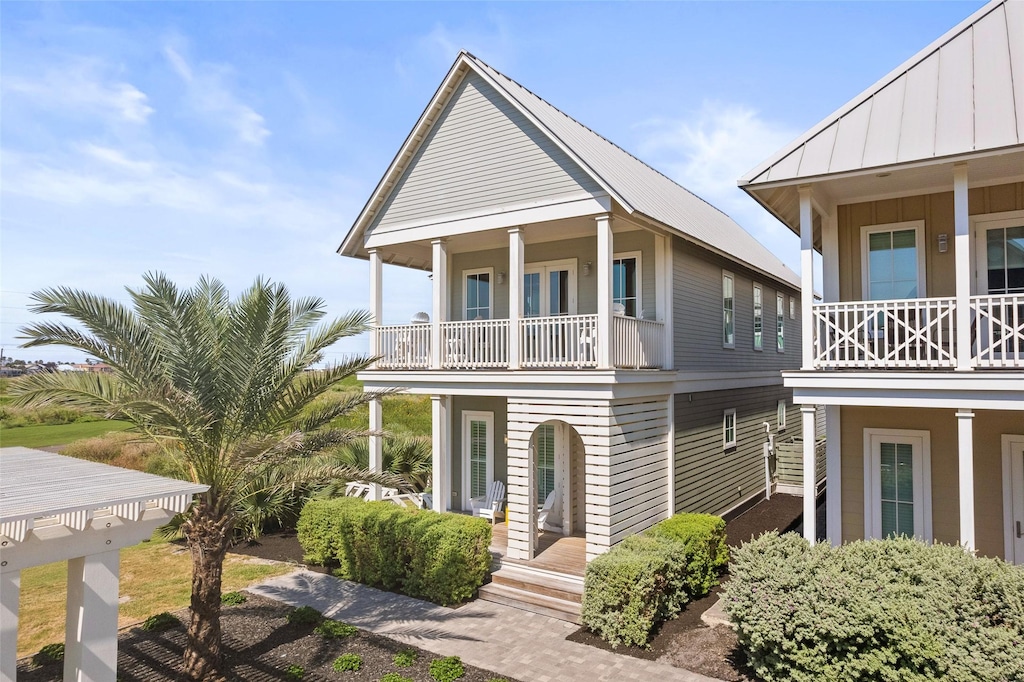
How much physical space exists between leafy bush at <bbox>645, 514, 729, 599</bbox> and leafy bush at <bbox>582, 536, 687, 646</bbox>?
25.5 inches

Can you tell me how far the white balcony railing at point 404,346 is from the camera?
13102 millimetres

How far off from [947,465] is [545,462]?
7.31m

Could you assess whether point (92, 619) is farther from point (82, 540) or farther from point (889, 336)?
point (889, 336)

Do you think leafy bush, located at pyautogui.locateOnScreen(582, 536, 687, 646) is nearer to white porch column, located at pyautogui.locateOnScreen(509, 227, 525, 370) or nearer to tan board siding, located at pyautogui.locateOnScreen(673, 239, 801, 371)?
white porch column, located at pyautogui.locateOnScreen(509, 227, 525, 370)

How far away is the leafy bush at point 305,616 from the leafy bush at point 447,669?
2504 millimetres

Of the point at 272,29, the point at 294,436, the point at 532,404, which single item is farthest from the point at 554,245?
the point at 294,436

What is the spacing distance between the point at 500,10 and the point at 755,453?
13.3 meters

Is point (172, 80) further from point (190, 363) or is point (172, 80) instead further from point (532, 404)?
point (532, 404)

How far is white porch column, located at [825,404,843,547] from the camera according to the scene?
9.19m

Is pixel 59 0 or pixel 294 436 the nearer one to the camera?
pixel 294 436

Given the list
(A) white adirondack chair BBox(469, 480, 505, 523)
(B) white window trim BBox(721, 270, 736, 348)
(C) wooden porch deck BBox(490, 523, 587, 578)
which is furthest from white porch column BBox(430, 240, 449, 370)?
(B) white window trim BBox(721, 270, 736, 348)

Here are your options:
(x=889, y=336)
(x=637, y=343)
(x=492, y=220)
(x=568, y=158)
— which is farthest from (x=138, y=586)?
(x=889, y=336)

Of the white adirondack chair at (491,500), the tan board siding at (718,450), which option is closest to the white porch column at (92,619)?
the white adirondack chair at (491,500)

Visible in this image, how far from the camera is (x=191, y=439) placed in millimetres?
7633
